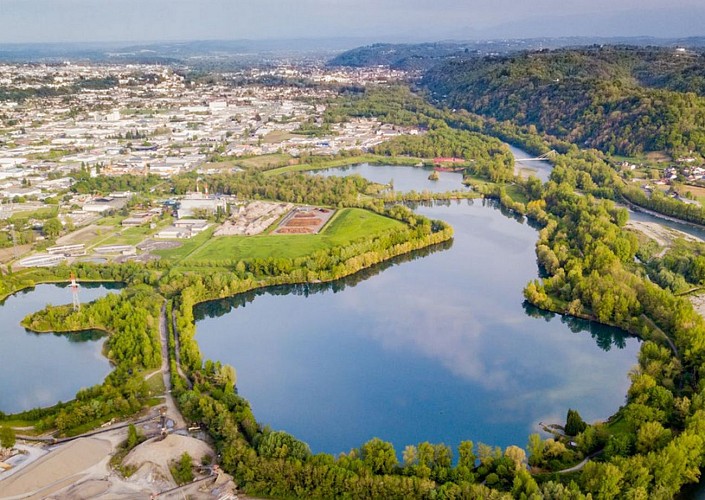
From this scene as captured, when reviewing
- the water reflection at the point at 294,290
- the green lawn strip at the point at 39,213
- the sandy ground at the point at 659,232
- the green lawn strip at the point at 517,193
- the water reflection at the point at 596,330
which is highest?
the green lawn strip at the point at 39,213

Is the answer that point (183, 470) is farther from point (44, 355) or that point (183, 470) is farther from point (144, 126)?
point (144, 126)

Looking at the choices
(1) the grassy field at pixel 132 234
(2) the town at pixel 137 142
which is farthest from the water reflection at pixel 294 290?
(1) the grassy field at pixel 132 234

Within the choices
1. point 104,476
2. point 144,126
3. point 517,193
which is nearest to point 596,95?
point 517,193

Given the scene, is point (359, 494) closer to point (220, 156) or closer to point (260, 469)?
point (260, 469)

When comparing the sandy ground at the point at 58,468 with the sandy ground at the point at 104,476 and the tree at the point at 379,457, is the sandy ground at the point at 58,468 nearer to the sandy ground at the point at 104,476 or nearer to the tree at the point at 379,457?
the sandy ground at the point at 104,476

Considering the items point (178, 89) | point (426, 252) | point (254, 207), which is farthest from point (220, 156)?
point (178, 89)

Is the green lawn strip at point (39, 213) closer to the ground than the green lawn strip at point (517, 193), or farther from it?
farther from it
